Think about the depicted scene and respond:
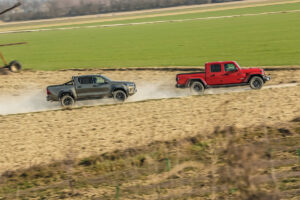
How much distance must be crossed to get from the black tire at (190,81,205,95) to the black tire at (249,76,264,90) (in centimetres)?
250

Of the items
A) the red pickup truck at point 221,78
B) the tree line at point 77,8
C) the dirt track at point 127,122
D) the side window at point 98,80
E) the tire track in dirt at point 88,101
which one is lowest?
the dirt track at point 127,122

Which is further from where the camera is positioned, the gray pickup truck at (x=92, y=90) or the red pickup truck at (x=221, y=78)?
the red pickup truck at (x=221, y=78)

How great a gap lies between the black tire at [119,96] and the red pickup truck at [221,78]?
3.00 meters

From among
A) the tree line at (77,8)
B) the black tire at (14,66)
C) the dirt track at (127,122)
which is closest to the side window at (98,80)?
the dirt track at (127,122)

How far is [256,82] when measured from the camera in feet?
74.4

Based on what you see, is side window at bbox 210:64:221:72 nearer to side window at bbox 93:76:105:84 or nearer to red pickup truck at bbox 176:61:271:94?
red pickup truck at bbox 176:61:271:94

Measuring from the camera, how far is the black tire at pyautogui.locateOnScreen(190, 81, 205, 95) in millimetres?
23047

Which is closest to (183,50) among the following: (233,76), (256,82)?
(233,76)

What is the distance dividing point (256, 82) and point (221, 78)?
1.78 metres

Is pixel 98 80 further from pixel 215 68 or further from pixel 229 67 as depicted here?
pixel 229 67

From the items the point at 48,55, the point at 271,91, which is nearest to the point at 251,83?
the point at 271,91

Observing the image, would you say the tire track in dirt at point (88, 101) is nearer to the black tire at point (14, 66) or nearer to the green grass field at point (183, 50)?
the black tire at point (14, 66)

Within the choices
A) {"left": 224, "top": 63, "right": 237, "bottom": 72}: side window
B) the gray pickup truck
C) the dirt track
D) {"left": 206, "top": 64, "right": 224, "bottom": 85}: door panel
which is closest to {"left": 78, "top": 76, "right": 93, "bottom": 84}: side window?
the gray pickup truck

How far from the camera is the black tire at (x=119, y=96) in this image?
73.4 ft
